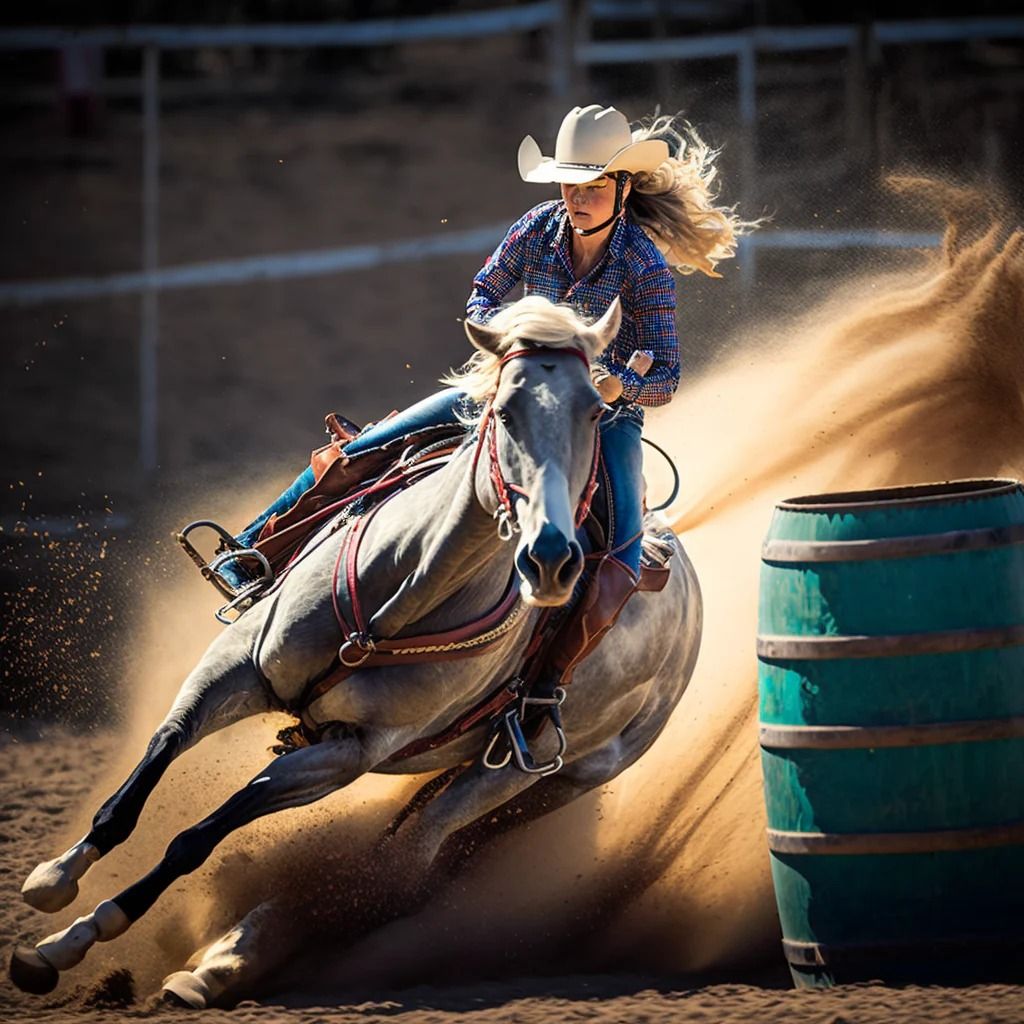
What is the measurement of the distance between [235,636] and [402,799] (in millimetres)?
1051

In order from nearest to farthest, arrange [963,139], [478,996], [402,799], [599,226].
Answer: [478,996], [599,226], [402,799], [963,139]

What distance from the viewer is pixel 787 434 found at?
25.6 ft

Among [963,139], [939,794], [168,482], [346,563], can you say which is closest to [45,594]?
[168,482]

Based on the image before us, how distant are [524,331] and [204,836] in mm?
1515

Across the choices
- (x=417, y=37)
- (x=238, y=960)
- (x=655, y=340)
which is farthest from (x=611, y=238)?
(x=417, y=37)

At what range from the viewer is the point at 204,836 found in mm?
4863

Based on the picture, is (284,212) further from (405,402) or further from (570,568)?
(570,568)

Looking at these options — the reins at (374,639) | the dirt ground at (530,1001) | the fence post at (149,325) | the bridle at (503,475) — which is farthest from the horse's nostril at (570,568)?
the fence post at (149,325)

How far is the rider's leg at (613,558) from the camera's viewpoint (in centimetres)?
536

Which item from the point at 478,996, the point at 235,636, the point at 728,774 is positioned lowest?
the point at 478,996

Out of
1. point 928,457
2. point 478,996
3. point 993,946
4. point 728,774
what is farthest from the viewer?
point 928,457

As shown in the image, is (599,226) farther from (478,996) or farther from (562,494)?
(478,996)

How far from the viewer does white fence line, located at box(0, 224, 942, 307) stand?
1224 cm

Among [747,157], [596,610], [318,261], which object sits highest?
[747,157]
